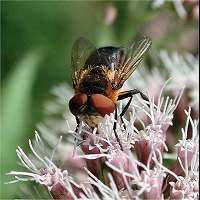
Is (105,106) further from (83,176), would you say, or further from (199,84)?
(199,84)

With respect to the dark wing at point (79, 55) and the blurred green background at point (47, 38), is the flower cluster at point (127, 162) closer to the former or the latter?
the dark wing at point (79, 55)

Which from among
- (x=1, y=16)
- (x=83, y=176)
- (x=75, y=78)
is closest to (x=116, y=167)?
(x=75, y=78)

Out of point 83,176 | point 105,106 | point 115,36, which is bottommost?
point 83,176

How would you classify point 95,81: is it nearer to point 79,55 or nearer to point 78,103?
point 78,103

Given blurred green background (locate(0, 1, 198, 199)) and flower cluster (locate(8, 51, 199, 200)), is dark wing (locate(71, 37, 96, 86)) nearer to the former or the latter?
flower cluster (locate(8, 51, 199, 200))

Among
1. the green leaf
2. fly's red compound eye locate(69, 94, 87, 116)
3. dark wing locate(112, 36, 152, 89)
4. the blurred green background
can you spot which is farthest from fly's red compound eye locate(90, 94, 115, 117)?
the green leaf

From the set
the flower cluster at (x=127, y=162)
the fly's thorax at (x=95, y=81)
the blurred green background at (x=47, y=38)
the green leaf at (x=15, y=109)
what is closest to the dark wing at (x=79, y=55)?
the fly's thorax at (x=95, y=81)
